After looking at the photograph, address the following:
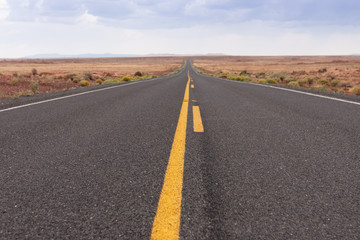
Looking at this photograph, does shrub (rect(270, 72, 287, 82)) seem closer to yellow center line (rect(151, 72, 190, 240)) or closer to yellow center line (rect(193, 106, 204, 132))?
yellow center line (rect(193, 106, 204, 132))

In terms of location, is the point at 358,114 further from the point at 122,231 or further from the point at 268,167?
the point at 122,231

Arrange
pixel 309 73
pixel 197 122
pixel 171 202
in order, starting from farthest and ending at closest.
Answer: pixel 309 73 → pixel 197 122 → pixel 171 202

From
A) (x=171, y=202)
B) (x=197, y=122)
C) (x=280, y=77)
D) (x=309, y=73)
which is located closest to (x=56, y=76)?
(x=280, y=77)

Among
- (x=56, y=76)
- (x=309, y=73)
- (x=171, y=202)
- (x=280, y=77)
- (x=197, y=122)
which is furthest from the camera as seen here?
(x=309, y=73)

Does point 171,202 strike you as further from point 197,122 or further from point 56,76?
point 56,76

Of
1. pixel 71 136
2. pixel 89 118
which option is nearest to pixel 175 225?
pixel 71 136

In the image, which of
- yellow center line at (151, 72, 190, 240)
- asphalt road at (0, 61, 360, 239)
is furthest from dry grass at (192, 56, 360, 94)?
yellow center line at (151, 72, 190, 240)

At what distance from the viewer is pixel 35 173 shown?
2021mm

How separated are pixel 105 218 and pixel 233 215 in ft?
2.68

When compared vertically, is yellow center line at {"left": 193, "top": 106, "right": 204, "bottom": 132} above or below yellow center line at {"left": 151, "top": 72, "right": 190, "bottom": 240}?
below

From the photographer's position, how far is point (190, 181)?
6.02 ft

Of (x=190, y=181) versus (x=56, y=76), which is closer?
(x=190, y=181)

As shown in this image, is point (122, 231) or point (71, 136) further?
point (71, 136)

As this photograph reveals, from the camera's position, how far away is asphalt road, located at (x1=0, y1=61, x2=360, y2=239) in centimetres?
134
